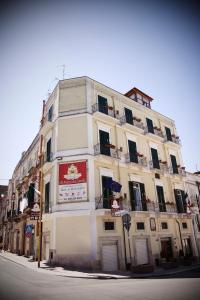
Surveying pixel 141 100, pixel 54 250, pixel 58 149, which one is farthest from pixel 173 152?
pixel 54 250

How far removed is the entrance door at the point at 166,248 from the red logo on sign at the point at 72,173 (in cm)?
964

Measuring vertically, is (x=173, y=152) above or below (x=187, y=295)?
above

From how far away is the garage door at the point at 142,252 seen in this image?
16511mm

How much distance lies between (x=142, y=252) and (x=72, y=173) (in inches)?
330

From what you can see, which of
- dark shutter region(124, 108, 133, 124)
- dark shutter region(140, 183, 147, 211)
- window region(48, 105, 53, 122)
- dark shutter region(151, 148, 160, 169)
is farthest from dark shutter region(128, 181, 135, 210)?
window region(48, 105, 53, 122)

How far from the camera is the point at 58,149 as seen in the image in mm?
16953

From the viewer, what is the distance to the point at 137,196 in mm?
18453

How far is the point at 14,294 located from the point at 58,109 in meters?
14.0

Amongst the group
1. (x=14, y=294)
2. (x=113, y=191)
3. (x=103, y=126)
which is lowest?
(x=14, y=294)

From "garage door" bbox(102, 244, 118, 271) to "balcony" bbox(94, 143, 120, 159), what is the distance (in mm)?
6772

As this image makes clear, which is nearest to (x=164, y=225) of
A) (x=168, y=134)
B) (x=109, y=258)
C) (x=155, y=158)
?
(x=155, y=158)

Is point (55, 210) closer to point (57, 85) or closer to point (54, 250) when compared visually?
point (54, 250)

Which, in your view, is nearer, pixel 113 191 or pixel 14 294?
pixel 14 294

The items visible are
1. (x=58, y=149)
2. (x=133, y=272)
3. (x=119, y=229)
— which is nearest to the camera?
(x=133, y=272)
